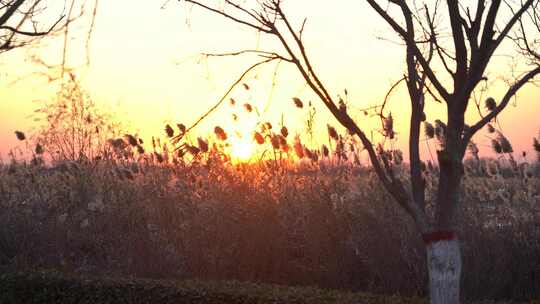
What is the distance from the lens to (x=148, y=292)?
7.77m

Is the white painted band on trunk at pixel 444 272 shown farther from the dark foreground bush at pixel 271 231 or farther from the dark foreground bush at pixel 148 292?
the dark foreground bush at pixel 271 231

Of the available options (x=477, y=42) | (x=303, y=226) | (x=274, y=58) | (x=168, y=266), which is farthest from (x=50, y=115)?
(x=477, y=42)

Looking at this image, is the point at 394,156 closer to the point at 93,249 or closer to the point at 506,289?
the point at 506,289

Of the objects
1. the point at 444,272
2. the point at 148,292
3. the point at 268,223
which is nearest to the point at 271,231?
the point at 268,223

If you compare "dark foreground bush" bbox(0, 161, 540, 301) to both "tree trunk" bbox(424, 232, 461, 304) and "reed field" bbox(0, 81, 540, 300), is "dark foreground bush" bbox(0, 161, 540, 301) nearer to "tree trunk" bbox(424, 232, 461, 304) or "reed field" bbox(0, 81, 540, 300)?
"reed field" bbox(0, 81, 540, 300)

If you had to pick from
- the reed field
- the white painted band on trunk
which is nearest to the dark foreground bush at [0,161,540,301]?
the reed field

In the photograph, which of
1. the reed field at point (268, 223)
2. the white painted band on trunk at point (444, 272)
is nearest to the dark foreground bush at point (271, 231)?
the reed field at point (268, 223)

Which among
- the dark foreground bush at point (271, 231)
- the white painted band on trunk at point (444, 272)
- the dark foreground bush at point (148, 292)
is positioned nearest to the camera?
the white painted band on trunk at point (444, 272)

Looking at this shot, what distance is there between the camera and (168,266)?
10.0 m

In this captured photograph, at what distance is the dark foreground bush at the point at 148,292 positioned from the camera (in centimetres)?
718

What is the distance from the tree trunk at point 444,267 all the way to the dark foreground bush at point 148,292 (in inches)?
43.8

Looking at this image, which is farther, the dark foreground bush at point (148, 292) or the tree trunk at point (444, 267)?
the dark foreground bush at point (148, 292)

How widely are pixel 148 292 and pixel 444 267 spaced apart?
10.3 ft

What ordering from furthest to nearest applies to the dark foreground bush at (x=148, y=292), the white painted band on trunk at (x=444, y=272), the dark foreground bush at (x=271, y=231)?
the dark foreground bush at (x=271, y=231) → the dark foreground bush at (x=148, y=292) → the white painted band on trunk at (x=444, y=272)
